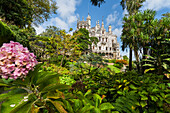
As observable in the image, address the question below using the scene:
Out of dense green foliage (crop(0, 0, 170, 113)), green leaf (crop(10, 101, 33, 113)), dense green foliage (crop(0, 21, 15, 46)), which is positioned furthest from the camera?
dense green foliage (crop(0, 21, 15, 46))

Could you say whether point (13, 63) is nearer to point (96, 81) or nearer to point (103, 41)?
point (96, 81)

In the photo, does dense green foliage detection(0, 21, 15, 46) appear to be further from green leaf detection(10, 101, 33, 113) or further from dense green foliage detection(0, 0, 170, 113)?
green leaf detection(10, 101, 33, 113)

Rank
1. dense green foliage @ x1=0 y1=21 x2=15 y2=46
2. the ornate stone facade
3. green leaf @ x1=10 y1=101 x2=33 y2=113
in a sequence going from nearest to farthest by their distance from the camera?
1. green leaf @ x1=10 y1=101 x2=33 y2=113
2. dense green foliage @ x1=0 y1=21 x2=15 y2=46
3. the ornate stone facade

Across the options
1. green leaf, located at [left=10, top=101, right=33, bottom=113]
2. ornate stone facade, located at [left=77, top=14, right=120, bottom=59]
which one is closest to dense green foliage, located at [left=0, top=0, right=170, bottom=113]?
green leaf, located at [left=10, top=101, right=33, bottom=113]

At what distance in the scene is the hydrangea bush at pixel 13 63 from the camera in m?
1.26

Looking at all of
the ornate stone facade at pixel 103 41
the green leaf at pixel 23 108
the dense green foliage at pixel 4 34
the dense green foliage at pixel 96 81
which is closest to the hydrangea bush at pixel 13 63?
the dense green foliage at pixel 96 81

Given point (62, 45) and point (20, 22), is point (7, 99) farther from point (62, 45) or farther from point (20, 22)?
point (20, 22)

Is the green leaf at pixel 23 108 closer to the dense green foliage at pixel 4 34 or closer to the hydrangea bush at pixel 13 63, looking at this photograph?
the hydrangea bush at pixel 13 63

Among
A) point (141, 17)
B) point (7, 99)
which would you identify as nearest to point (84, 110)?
point (7, 99)

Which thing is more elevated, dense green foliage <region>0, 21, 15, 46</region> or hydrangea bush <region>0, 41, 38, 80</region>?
dense green foliage <region>0, 21, 15, 46</region>

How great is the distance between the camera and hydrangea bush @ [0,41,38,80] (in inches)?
49.8

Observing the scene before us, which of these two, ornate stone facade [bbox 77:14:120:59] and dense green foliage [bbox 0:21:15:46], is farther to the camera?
ornate stone facade [bbox 77:14:120:59]

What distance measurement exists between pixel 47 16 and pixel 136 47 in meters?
16.6

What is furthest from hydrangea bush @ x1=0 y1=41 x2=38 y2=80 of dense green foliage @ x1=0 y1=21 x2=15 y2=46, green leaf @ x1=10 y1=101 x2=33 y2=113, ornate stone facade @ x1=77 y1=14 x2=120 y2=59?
ornate stone facade @ x1=77 y1=14 x2=120 y2=59
